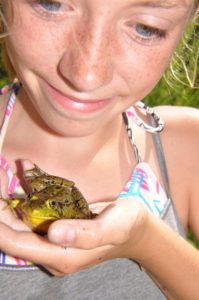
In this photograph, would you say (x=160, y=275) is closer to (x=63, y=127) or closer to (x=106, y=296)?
(x=106, y=296)

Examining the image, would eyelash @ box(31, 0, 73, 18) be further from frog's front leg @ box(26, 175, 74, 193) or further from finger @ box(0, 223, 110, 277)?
finger @ box(0, 223, 110, 277)

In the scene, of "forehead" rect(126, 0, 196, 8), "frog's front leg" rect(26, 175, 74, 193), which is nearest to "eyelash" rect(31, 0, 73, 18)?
"forehead" rect(126, 0, 196, 8)

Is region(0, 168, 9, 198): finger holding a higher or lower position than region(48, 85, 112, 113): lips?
lower

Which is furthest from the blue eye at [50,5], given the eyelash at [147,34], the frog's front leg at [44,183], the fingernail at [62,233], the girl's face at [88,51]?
the fingernail at [62,233]

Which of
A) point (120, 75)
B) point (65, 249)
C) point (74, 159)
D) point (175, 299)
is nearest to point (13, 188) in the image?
point (74, 159)

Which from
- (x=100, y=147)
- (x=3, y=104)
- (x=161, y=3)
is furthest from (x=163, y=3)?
(x=3, y=104)

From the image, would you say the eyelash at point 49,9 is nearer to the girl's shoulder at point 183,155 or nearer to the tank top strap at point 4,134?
the tank top strap at point 4,134
